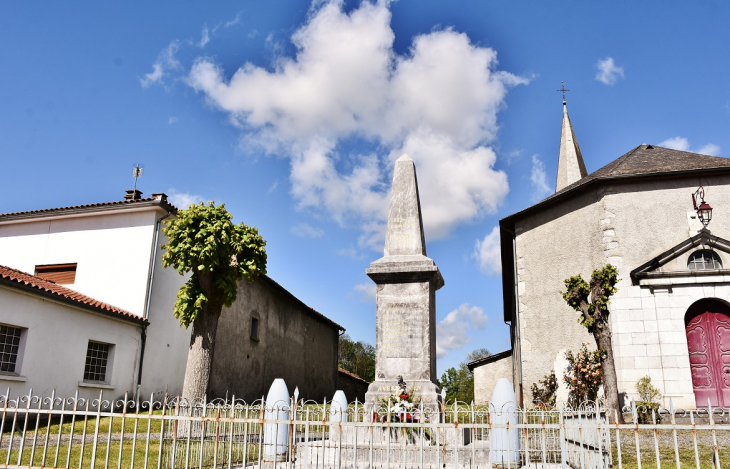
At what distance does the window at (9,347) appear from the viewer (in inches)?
535

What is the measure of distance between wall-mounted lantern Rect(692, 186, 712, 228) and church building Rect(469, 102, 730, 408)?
0.13ft

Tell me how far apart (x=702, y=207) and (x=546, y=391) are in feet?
23.0

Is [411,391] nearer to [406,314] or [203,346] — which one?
[406,314]

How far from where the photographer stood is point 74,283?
18.6 m

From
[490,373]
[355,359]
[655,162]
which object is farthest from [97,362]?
[355,359]

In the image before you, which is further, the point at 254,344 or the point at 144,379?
the point at 254,344

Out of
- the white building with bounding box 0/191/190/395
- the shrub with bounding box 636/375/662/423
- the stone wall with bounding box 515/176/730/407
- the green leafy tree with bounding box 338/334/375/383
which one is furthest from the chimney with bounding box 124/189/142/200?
the green leafy tree with bounding box 338/334/375/383

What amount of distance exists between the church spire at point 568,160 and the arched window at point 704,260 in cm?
1486

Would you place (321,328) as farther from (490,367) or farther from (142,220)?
(142,220)

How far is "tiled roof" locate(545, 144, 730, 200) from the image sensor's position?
15.8 metres

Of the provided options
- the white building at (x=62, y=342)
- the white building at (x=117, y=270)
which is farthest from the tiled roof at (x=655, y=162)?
the white building at (x=62, y=342)

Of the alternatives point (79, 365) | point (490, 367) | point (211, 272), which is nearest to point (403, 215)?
point (211, 272)

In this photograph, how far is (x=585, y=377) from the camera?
14.8 metres

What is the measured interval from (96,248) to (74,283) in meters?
1.40
